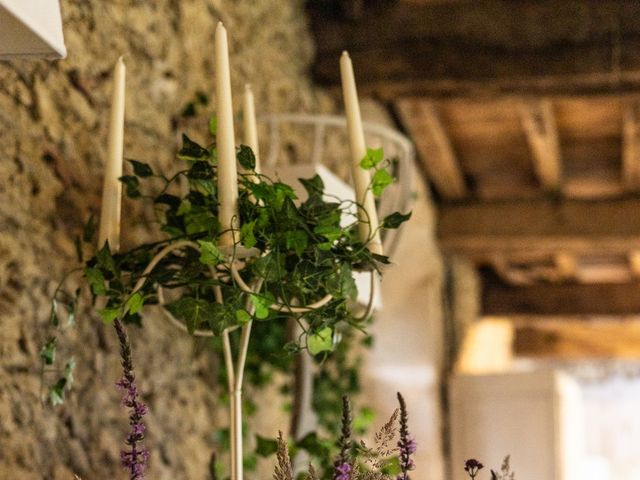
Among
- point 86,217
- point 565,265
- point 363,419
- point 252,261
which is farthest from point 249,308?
point 565,265

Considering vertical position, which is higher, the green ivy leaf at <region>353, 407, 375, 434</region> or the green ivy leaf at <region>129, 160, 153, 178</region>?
the green ivy leaf at <region>129, 160, 153, 178</region>

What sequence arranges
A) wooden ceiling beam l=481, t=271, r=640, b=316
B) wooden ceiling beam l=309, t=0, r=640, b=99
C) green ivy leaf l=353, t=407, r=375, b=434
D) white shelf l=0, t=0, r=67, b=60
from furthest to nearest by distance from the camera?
wooden ceiling beam l=481, t=271, r=640, b=316 < wooden ceiling beam l=309, t=0, r=640, b=99 < green ivy leaf l=353, t=407, r=375, b=434 < white shelf l=0, t=0, r=67, b=60

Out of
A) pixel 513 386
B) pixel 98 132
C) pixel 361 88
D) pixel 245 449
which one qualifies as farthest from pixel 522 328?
pixel 98 132

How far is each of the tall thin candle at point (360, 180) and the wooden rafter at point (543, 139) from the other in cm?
198

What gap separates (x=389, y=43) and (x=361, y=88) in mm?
159

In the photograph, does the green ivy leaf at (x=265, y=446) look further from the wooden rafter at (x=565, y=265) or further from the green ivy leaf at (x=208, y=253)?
the wooden rafter at (x=565, y=265)

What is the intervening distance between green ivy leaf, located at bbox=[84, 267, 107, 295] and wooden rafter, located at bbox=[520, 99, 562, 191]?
222 centimetres

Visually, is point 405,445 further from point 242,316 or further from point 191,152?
point 191,152

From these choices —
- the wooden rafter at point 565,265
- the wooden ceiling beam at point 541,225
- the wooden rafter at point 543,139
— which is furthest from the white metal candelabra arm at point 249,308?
the wooden rafter at point 565,265

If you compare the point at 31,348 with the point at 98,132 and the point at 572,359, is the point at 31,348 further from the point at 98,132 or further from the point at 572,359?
the point at 572,359

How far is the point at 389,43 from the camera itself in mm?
3270

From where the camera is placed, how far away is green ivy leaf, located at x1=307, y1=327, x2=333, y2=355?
4.93 feet

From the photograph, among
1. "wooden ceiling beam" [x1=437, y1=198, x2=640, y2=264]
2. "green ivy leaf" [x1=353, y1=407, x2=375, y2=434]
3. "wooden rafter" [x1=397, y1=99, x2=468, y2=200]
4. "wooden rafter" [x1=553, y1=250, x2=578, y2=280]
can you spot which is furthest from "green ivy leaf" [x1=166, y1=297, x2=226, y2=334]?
"wooden rafter" [x1=553, y1=250, x2=578, y2=280]

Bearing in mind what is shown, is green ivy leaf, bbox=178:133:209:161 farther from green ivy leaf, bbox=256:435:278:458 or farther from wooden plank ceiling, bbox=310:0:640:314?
wooden plank ceiling, bbox=310:0:640:314
